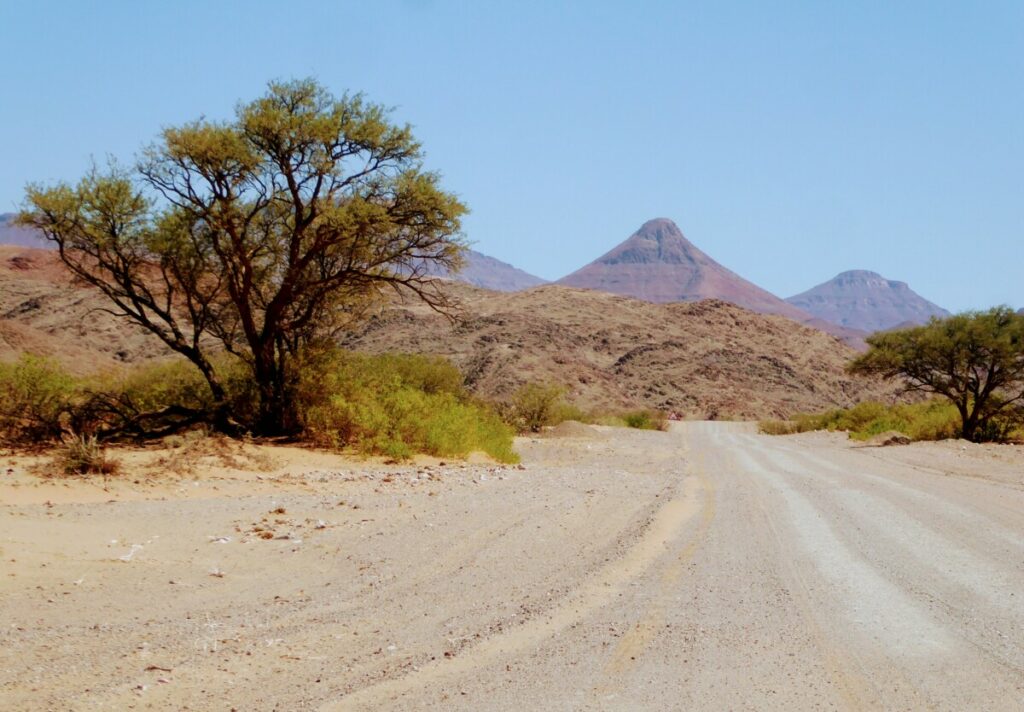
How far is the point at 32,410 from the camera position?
16.1 metres

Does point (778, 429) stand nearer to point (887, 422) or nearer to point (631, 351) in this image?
point (887, 422)

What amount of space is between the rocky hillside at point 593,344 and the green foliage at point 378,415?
34.2 metres

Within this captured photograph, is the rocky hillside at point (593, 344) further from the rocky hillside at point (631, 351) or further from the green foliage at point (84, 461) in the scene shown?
the green foliage at point (84, 461)

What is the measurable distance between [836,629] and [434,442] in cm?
1265

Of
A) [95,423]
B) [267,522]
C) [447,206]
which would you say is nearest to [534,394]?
[447,206]

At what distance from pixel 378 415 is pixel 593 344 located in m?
59.5

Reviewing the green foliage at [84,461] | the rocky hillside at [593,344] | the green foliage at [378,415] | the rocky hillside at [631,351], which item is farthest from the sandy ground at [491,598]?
the rocky hillside at [631,351]

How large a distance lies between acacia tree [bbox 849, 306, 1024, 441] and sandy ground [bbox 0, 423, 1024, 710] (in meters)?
20.1

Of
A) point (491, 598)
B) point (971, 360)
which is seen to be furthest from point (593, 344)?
point (491, 598)

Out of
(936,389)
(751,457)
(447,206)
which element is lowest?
(751,457)

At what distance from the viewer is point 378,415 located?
17953 millimetres

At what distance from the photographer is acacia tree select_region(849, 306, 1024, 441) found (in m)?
30.4

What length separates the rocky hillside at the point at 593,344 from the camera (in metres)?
55.8

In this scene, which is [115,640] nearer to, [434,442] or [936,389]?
[434,442]
